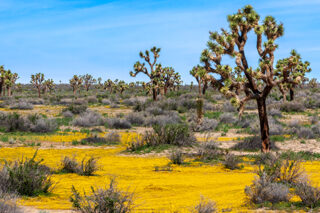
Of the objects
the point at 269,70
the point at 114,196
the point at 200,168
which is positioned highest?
the point at 269,70

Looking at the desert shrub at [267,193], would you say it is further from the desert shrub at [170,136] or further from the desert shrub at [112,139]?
the desert shrub at [112,139]

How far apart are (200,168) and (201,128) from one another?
11896 millimetres

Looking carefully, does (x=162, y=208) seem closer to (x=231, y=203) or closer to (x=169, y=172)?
(x=231, y=203)

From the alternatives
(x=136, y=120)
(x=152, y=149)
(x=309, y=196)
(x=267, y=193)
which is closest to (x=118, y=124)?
(x=136, y=120)

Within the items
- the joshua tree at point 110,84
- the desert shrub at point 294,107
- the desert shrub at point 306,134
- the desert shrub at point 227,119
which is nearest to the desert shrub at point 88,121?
the desert shrub at point 227,119

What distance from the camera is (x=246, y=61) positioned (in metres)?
16.1

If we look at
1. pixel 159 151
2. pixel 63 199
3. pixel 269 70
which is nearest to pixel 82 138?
pixel 159 151

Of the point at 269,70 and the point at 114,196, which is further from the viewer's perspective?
the point at 269,70

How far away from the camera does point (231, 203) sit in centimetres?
789

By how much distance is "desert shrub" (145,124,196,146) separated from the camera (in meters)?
18.1

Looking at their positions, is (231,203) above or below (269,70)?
below

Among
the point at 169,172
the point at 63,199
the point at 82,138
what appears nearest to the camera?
the point at 63,199

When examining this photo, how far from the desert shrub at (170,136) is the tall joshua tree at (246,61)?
134 inches

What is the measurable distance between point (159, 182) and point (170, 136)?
25.1 feet
